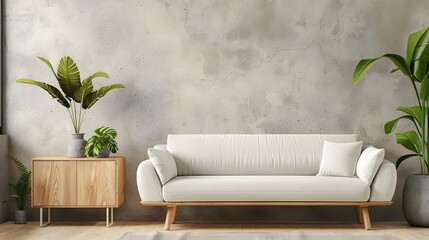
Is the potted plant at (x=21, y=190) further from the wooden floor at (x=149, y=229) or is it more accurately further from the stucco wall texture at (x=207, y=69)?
the stucco wall texture at (x=207, y=69)

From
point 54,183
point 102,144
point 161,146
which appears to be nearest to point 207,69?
point 161,146

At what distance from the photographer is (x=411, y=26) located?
637cm

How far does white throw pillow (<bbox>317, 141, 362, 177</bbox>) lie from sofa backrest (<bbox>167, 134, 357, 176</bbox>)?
179 mm

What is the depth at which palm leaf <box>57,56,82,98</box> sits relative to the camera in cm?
598

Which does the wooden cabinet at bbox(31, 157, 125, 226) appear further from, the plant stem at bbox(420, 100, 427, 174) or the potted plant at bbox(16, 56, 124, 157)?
the plant stem at bbox(420, 100, 427, 174)

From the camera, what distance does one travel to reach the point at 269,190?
5.45 m

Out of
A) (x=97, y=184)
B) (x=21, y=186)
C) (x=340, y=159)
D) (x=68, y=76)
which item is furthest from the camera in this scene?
(x=21, y=186)

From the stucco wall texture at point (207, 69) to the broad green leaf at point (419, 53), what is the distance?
444 millimetres

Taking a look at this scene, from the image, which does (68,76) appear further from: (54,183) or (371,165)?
(371,165)

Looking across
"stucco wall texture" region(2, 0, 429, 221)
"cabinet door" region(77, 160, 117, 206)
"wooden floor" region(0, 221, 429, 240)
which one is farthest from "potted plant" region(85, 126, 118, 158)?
"wooden floor" region(0, 221, 429, 240)

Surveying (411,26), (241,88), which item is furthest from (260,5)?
(411,26)

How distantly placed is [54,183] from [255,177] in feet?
6.04

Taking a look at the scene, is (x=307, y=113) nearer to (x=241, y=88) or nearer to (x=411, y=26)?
(x=241, y=88)

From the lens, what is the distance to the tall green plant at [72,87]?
5.98m
